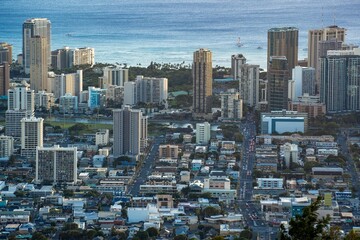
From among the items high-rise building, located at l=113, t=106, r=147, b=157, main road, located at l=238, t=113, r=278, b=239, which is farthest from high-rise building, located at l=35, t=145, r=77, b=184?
main road, located at l=238, t=113, r=278, b=239

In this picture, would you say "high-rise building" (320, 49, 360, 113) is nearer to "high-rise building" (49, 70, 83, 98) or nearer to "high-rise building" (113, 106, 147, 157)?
"high-rise building" (49, 70, 83, 98)

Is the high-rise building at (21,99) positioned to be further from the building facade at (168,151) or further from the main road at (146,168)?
the building facade at (168,151)

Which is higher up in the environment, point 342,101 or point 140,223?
point 342,101

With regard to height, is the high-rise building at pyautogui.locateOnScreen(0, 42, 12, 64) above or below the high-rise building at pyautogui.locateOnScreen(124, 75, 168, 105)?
above

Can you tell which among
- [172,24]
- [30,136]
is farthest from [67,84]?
[172,24]

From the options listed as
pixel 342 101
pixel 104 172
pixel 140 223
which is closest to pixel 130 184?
pixel 104 172

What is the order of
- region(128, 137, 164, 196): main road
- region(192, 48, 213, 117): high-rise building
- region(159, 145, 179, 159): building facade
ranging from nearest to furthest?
region(128, 137, 164, 196): main road → region(159, 145, 179, 159): building facade → region(192, 48, 213, 117): high-rise building

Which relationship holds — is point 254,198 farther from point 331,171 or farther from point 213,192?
point 331,171
